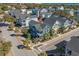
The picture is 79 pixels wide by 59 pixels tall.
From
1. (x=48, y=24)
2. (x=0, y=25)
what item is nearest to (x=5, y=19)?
(x=0, y=25)

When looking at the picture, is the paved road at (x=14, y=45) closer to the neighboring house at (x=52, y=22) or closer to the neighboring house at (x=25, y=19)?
the neighboring house at (x=25, y=19)

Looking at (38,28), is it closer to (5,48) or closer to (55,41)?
(55,41)

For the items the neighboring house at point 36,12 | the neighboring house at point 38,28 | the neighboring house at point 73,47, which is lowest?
the neighboring house at point 73,47

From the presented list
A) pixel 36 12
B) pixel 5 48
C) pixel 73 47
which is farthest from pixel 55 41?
pixel 5 48

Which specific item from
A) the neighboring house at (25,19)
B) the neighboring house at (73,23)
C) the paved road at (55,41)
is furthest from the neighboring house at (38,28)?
the neighboring house at (73,23)

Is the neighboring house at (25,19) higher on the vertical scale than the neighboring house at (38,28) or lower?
higher

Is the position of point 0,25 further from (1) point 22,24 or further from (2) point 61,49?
(2) point 61,49

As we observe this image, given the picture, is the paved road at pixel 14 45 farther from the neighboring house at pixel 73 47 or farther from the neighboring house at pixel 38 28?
the neighboring house at pixel 73 47

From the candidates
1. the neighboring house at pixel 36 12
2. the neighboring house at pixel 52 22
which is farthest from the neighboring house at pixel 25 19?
the neighboring house at pixel 52 22
